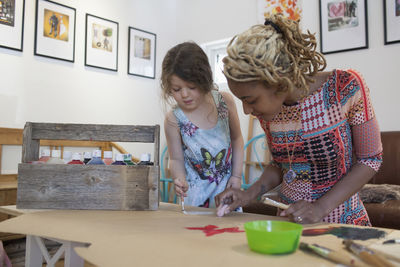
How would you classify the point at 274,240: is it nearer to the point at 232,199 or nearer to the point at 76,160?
the point at 232,199

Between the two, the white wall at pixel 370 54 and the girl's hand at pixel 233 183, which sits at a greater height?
the white wall at pixel 370 54

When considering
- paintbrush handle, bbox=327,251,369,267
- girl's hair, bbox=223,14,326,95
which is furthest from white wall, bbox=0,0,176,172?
paintbrush handle, bbox=327,251,369,267

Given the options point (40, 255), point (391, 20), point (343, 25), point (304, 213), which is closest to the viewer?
point (304, 213)

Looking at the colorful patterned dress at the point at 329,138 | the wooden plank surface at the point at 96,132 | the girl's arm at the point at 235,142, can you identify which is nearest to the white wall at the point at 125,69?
the wooden plank surface at the point at 96,132

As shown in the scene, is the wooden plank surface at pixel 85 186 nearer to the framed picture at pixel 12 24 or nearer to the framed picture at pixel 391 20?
the framed picture at pixel 12 24

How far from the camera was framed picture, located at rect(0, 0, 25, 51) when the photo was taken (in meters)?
2.79

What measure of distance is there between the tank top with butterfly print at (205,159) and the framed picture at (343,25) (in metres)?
2.05

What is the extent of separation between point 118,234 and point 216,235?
0.23m

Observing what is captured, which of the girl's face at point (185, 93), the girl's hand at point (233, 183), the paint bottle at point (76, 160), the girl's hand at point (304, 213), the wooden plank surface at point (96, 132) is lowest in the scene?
the girl's hand at point (304, 213)

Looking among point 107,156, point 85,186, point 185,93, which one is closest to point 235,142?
Result: point 185,93

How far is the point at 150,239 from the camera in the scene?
0.80 meters

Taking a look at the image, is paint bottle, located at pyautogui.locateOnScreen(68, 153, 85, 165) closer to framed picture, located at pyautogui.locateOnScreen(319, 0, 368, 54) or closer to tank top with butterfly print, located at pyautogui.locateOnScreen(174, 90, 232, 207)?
tank top with butterfly print, located at pyautogui.locateOnScreen(174, 90, 232, 207)

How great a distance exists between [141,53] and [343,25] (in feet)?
6.48

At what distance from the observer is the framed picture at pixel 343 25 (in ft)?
9.66
